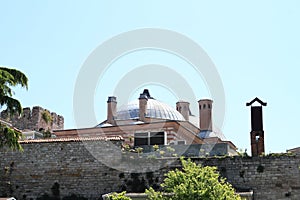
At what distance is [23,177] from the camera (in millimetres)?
24031

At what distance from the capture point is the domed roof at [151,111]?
37844 mm

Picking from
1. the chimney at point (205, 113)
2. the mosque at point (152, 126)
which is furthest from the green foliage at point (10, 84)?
the chimney at point (205, 113)

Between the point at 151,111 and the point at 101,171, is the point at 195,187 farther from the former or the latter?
the point at 151,111

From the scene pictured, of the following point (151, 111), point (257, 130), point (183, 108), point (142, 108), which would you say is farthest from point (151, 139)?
point (183, 108)

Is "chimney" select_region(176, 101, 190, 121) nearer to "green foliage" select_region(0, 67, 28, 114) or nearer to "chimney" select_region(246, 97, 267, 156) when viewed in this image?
"chimney" select_region(246, 97, 267, 156)

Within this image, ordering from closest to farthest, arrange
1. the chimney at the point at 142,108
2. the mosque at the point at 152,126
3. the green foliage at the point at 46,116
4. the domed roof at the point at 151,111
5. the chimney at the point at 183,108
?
the mosque at the point at 152,126 < the green foliage at the point at 46,116 < the chimney at the point at 142,108 < the domed roof at the point at 151,111 < the chimney at the point at 183,108

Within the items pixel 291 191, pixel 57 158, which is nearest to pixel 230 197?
pixel 291 191

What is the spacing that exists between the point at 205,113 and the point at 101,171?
20418 millimetres

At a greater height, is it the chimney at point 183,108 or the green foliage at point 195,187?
the chimney at point 183,108

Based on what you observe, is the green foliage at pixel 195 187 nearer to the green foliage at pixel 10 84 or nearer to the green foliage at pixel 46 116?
the green foliage at pixel 10 84

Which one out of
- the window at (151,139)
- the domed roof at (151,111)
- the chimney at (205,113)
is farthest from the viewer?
the chimney at (205,113)

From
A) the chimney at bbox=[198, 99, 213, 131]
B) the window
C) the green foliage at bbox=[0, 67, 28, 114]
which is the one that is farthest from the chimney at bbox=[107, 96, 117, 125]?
the green foliage at bbox=[0, 67, 28, 114]

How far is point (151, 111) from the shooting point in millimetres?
38375

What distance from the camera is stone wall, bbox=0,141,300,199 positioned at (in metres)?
21.8
